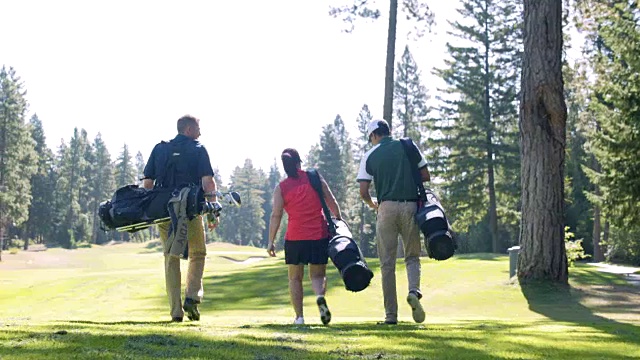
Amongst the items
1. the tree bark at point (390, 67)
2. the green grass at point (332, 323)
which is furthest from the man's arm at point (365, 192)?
the tree bark at point (390, 67)

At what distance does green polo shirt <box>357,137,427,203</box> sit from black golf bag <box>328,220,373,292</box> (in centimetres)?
65

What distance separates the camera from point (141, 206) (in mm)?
7312

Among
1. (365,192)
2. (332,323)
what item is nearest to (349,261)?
(332,323)

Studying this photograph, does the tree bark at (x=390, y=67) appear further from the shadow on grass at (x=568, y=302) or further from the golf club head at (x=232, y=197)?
the golf club head at (x=232, y=197)

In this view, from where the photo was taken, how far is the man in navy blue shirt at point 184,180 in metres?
7.58

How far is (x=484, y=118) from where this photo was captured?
41469 millimetres

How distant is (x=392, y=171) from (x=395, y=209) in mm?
426

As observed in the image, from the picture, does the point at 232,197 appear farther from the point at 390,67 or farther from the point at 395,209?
the point at 390,67

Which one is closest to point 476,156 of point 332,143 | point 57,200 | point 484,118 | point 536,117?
point 484,118

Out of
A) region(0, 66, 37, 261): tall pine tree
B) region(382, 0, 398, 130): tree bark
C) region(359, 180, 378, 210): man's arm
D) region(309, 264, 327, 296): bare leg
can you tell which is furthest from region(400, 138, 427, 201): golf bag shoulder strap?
region(0, 66, 37, 261): tall pine tree

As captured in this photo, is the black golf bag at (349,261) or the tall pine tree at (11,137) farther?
the tall pine tree at (11,137)

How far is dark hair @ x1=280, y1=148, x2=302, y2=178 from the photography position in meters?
7.87

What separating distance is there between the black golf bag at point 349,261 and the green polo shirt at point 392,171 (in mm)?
651

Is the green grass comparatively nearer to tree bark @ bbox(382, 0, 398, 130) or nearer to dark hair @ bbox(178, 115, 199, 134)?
dark hair @ bbox(178, 115, 199, 134)
